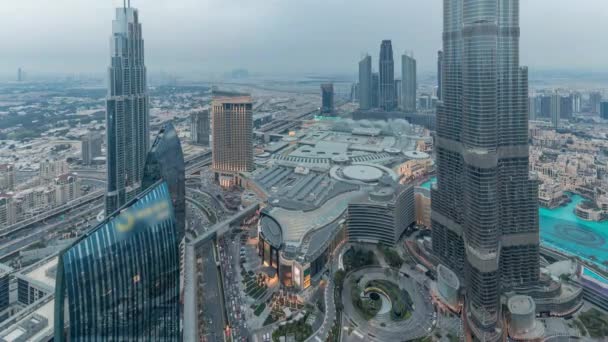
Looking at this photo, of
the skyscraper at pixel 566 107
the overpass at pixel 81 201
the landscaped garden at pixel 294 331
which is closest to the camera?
the landscaped garden at pixel 294 331

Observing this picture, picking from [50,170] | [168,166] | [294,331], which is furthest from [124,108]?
[294,331]


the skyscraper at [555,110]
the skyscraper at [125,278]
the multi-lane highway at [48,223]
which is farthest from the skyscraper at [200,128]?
the skyscraper at [555,110]

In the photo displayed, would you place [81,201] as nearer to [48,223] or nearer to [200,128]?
[48,223]

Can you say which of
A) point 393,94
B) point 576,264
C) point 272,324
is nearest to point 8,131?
point 272,324

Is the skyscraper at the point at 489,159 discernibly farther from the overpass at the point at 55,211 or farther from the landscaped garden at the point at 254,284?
the overpass at the point at 55,211

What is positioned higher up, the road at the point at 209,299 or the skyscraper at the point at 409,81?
the skyscraper at the point at 409,81

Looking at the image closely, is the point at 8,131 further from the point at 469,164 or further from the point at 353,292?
the point at 469,164
